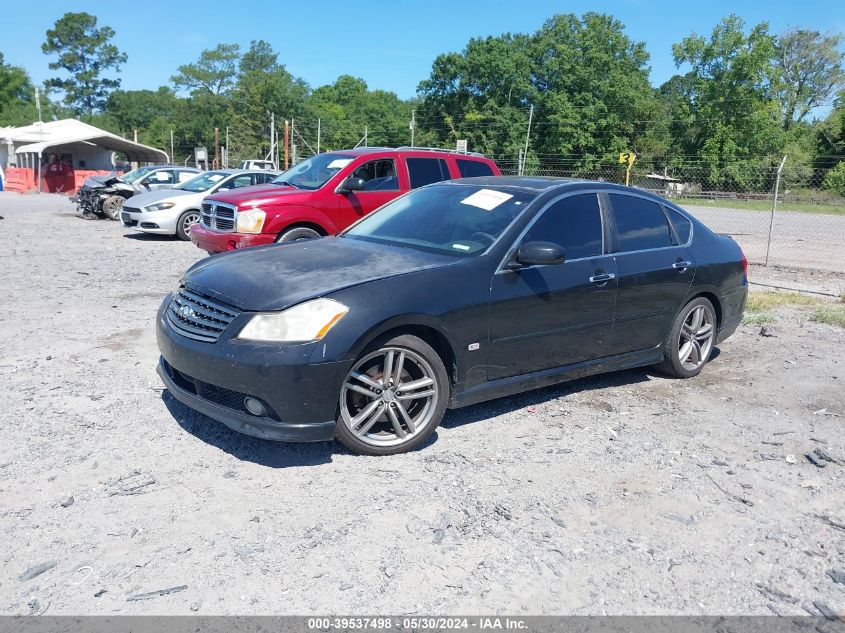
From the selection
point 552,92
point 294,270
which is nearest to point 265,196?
point 294,270

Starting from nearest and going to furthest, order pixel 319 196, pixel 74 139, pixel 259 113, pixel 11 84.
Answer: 1. pixel 319 196
2. pixel 74 139
3. pixel 259 113
4. pixel 11 84

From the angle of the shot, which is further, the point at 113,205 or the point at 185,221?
the point at 113,205

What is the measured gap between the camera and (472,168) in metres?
11.4

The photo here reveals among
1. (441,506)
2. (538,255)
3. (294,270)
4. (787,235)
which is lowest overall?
(441,506)

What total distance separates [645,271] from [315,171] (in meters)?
6.45

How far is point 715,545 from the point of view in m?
3.39

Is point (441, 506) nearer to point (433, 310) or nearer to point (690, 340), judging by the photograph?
point (433, 310)

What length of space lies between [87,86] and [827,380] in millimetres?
115252

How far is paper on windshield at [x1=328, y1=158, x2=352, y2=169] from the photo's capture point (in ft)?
34.1

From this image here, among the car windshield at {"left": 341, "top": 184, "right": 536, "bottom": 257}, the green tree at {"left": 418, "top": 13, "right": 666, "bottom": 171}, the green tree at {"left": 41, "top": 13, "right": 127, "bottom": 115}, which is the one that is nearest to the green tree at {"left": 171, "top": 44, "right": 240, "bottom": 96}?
the green tree at {"left": 41, "top": 13, "right": 127, "bottom": 115}

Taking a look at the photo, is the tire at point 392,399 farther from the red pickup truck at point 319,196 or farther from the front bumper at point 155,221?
the front bumper at point 155,221

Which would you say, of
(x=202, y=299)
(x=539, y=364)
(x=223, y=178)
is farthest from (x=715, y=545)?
(x=223, y=178)

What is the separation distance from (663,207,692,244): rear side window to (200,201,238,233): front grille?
6.07 metres

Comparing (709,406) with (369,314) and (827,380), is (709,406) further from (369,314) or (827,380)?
(369,314)
